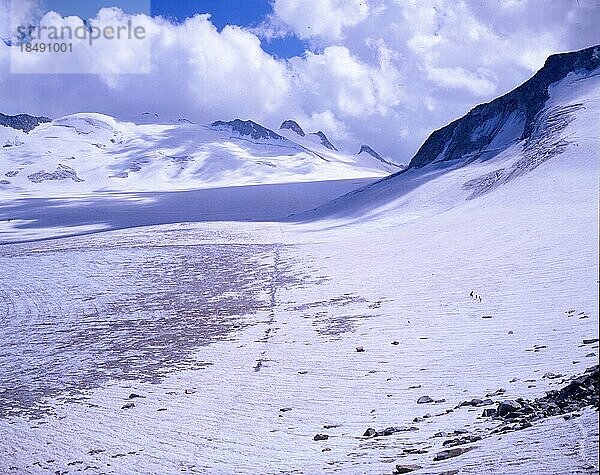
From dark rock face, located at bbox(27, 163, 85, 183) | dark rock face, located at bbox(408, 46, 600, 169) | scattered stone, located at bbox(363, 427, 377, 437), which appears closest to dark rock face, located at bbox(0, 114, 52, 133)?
dark rock face, located at bbox(27, 163, 85, 183)

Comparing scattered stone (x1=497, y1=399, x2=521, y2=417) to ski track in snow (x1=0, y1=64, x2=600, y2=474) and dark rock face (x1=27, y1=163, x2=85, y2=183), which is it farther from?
dark rock face (x1=27, y1=163, x2=85, y2=183)

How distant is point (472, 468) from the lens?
17.9 feet

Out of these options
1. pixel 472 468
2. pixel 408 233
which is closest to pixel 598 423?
pixel 472 468

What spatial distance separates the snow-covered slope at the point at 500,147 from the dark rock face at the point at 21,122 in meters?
143

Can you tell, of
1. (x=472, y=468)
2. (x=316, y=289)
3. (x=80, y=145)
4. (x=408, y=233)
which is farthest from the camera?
(x=80, y=145)

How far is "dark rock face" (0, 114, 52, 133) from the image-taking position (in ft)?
579

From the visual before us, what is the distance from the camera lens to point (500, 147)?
49.0 m

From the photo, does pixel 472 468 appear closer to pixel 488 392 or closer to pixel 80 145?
pixel 488 392

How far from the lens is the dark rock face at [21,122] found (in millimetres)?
176500

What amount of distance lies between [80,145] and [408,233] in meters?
146

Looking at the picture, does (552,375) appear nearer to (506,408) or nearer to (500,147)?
(506,408)

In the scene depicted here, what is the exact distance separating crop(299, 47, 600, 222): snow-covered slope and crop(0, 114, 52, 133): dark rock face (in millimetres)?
143474

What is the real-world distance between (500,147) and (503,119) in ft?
21.5

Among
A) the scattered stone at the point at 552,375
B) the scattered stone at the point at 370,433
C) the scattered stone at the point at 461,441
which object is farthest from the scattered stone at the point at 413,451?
the scattered stone at the point at 552,375
